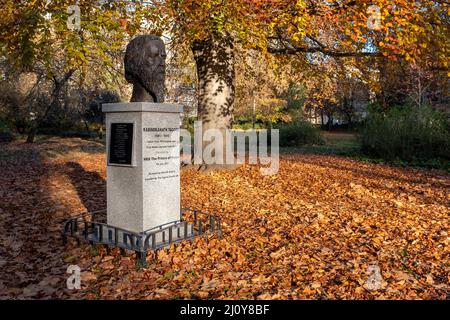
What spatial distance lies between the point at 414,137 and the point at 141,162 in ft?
45.5

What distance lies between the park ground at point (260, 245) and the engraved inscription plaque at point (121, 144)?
1303 millimetres

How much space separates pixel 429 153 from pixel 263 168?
7.55 m

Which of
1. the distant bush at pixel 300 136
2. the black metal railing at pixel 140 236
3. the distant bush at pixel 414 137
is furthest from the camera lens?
the distant bush at pixel 300 136

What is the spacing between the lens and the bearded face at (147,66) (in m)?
6.04

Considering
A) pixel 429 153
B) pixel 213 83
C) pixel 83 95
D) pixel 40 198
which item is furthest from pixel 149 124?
A: pixel 83 95

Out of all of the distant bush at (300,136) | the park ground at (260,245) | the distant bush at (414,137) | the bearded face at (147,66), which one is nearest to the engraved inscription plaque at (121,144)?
the bearded face at (147,66)

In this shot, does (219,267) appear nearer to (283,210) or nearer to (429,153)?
(283,210)

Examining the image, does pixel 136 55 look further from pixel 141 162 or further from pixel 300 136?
pixel 300 136

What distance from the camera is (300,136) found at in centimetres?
2553

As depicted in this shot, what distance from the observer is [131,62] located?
6141 millimetres

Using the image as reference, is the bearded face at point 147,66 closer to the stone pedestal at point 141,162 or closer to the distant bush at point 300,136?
the stone pedestal at point 141,162

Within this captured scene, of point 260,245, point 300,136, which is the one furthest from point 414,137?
point 260,245

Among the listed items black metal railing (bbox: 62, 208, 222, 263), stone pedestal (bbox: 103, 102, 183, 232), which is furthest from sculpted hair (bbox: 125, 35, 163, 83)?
black metal railing (bbox: 62, 208, 222, 263)

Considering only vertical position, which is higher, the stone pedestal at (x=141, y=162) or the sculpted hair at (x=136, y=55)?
the sculpted hair at (x=136, y=55)
